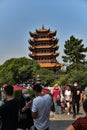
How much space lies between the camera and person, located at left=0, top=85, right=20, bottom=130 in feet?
→ 22.8

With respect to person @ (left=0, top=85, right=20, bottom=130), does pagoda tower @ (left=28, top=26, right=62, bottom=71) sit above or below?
above

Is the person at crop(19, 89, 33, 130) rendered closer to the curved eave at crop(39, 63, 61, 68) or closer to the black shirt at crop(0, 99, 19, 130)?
the black shirt at crop(0, 99, 19, 130)

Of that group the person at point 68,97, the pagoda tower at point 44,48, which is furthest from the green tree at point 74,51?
the person at point 68,97

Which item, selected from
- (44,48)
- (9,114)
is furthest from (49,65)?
(9,114)

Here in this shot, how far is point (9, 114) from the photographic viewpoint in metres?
7.02

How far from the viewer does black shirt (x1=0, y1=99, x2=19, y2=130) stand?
695 cm

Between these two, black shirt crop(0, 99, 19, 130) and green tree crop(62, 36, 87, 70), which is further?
green tree crop(62, 36, 87, 70)

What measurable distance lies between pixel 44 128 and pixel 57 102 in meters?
13.5

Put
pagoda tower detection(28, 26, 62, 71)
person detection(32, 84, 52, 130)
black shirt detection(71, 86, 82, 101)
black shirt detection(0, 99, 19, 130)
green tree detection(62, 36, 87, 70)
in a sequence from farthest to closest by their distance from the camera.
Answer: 1. pagoda tower detection(28, 26, 62, 71)
2. green tree detection(62, 36, 87, 70)
3. black shirt detection(71, 86, 82, 101)
4. person detection(32, 84, 52, 130)
5. black shirt detection(0, 99, 19, 130)

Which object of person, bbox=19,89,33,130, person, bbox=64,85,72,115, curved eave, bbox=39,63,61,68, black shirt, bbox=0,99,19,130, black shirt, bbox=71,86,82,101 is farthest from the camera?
curved eave, bbox=39,63,61,68

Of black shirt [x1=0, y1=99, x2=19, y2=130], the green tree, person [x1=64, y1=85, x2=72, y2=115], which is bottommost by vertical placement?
black shirt [x1=0, y1=99, x2=19, y2=130]

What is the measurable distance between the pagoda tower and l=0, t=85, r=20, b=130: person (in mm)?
94466

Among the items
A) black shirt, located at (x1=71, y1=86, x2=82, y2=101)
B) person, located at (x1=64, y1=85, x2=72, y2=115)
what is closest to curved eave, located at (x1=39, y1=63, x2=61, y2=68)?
person, located at (x1=64, y1=85, x2=72, y2=115)

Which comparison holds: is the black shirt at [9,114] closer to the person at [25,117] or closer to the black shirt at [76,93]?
the person at [25,117]
